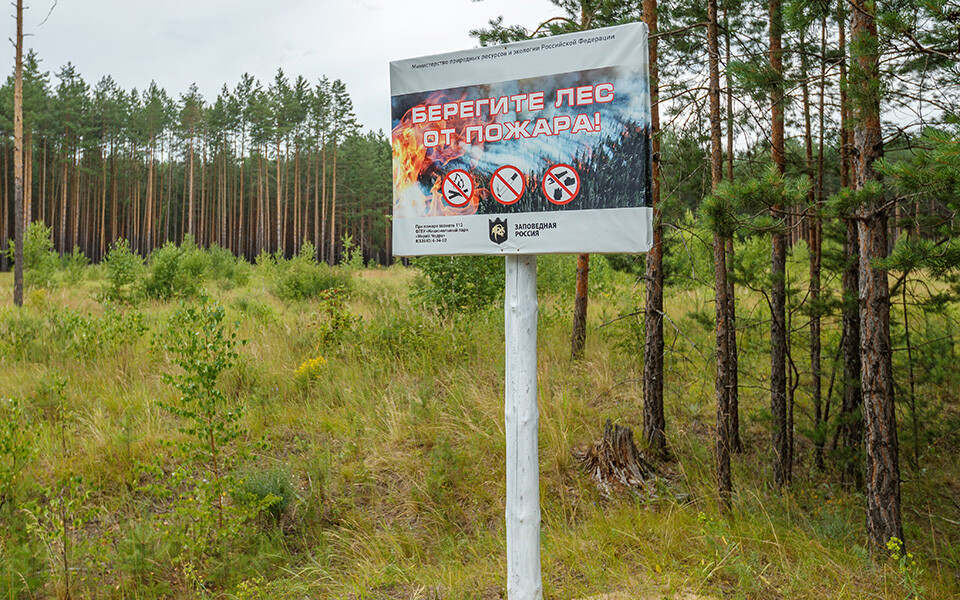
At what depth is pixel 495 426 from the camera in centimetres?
557

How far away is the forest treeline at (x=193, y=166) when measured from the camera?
129 feet

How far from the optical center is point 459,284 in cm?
874

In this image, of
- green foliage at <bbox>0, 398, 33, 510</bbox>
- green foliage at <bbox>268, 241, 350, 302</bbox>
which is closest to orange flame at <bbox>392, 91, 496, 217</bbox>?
green foliage at <bbox>0, 398, 33, 510</bbox>

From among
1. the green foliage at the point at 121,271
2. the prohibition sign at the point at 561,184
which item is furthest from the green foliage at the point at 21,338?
the prohibition sign at the point at 561,184

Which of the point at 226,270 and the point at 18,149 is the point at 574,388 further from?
the point at 226,270

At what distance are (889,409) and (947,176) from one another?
189cm

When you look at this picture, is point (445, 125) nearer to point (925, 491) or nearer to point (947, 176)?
point (947, 176)

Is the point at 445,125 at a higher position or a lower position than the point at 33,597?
higher

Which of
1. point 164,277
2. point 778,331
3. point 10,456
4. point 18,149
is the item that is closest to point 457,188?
point 778,331

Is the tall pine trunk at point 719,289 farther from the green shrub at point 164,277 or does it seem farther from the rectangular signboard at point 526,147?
the green shrub at point 164,277

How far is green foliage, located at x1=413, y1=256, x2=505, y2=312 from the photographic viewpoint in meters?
8.68

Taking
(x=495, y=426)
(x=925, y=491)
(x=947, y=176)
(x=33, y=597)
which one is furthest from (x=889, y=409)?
(x=33, y=597)

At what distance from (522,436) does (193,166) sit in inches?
1858

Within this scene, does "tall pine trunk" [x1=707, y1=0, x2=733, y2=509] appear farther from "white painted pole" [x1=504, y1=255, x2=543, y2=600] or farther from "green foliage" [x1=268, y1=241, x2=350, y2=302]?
"green foliage" [x1=268, y1=241, x2=350, y2=302]
